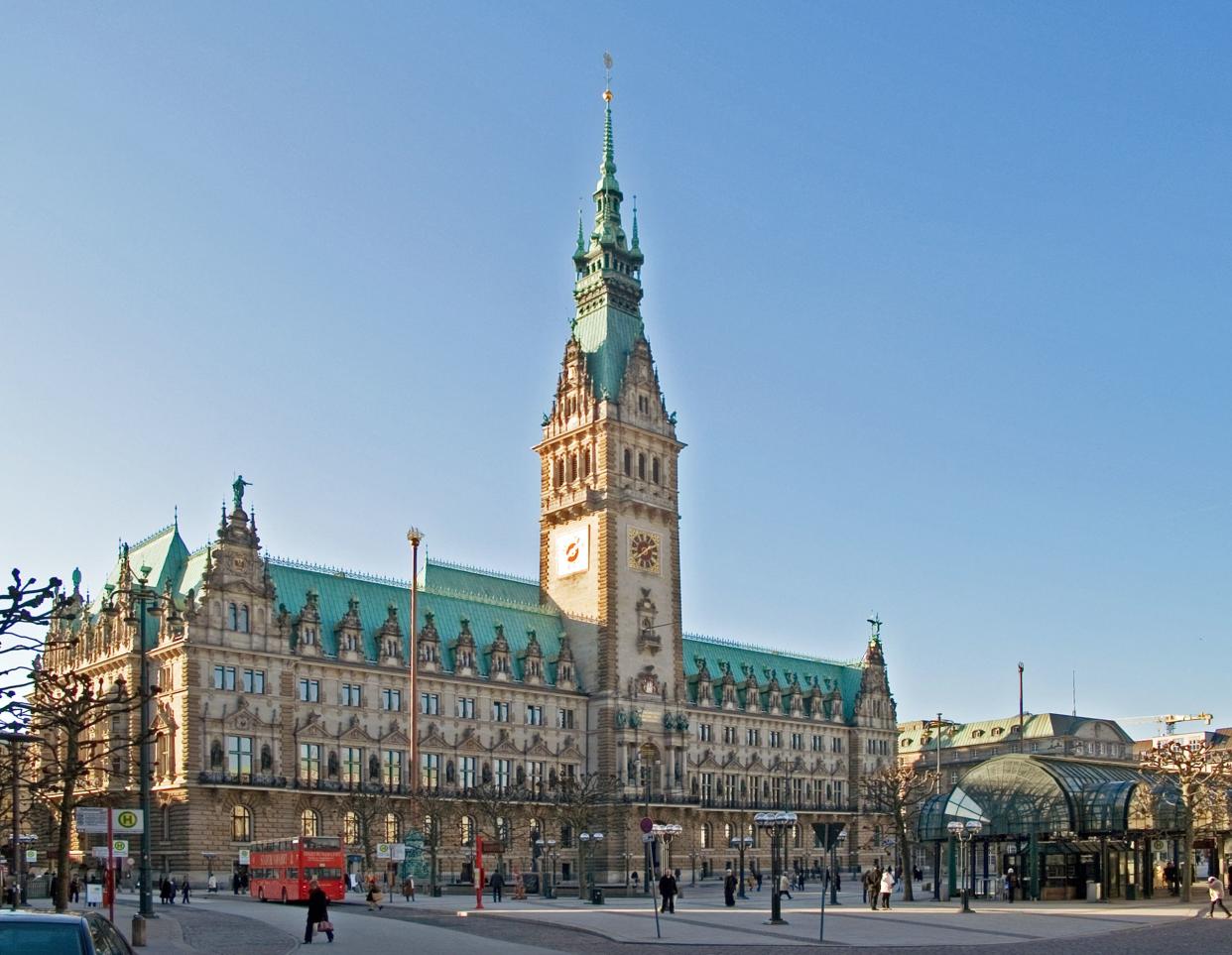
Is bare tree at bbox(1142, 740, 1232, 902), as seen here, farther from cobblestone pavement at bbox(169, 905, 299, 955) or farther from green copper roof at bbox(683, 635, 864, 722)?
green copper roof at bbox(683, 635, 864, 722)

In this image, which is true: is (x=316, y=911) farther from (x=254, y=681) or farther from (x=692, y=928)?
(x=254, y=681)

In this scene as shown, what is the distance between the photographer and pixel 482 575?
132 metres

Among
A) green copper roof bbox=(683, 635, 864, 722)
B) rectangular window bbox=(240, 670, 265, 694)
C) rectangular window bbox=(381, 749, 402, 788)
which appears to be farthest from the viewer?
green copper roof bbox=(683, 635, 864, 722)

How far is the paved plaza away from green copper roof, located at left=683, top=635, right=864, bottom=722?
71.6 metres

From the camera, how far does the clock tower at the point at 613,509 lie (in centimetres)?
12488

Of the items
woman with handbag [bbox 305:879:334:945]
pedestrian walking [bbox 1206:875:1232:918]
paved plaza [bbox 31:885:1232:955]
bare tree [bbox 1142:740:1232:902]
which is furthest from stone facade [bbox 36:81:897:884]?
pedestrian walking [bbox 1206:875:1232:918]

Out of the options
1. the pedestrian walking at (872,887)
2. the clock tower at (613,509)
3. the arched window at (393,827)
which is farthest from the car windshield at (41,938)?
the clock tower at (613,509)

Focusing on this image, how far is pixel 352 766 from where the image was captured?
106188 mm

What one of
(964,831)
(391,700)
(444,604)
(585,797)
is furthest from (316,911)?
(444,604)

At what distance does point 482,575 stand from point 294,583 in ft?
82.6

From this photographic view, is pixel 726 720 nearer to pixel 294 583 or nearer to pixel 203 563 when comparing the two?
pixel 294 583

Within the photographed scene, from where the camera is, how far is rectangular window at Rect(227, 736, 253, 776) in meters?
97.7

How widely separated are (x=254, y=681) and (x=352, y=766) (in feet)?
35.2

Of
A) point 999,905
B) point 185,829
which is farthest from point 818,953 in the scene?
point 185,829
